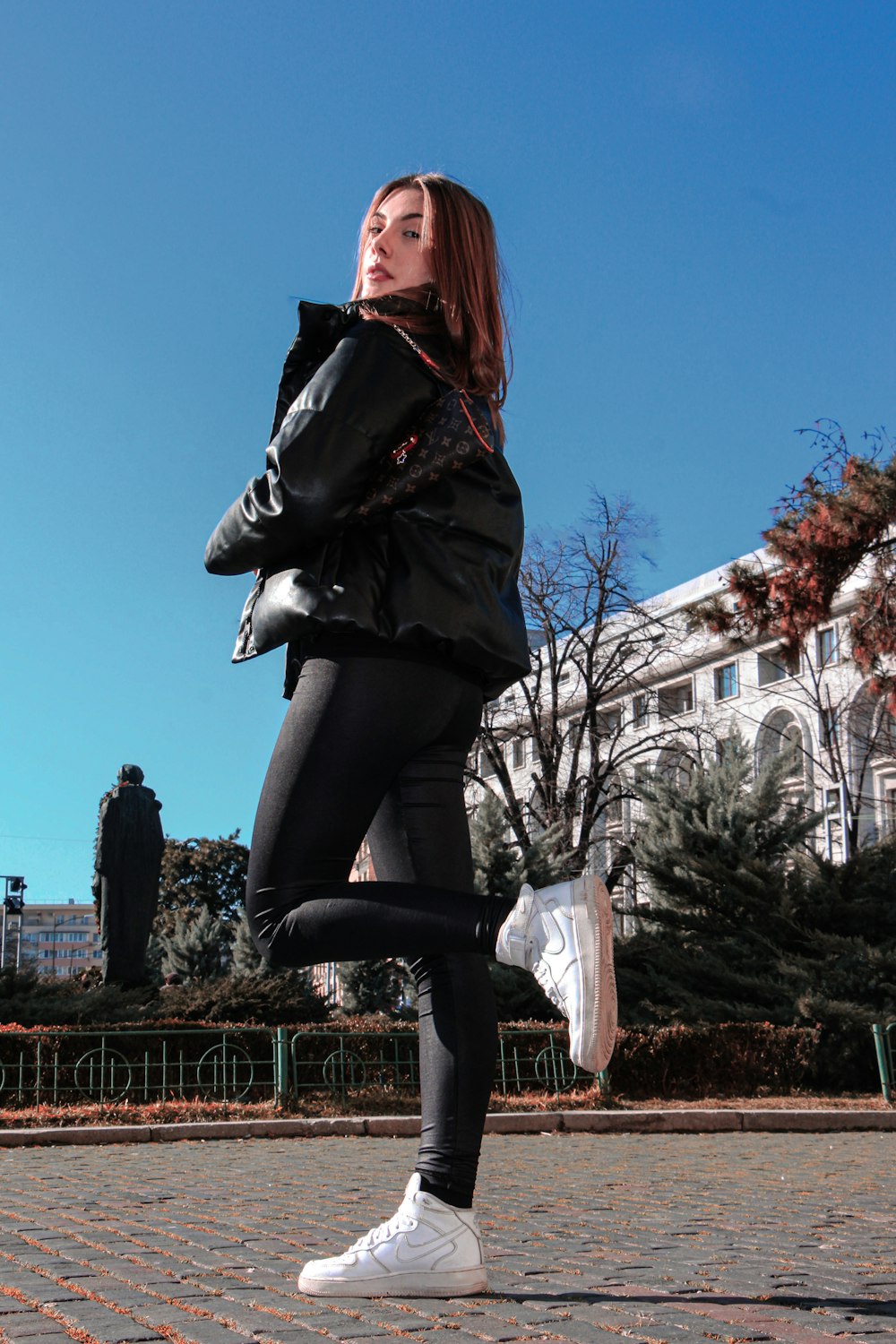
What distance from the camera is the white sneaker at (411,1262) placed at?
2.58 m

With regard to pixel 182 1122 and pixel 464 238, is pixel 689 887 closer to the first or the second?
pixel 182 1122

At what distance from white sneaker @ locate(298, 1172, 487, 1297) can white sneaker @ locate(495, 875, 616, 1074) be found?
1.41ft

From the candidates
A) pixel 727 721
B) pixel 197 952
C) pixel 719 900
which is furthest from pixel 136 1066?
pixel 727 721

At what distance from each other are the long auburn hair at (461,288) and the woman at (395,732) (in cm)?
11

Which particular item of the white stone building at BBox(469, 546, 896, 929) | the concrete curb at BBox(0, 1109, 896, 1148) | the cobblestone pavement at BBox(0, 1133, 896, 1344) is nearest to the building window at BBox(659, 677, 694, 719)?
the white stone building at BBox(469, 546, 896, 929)

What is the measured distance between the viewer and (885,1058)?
44.4ft

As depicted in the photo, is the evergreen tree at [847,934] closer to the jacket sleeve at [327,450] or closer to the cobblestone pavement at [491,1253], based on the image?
the cobblestone pavement at [491,1253]

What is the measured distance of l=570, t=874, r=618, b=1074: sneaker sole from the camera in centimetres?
248

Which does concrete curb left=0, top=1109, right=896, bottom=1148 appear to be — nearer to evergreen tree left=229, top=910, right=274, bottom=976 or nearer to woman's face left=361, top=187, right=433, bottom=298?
woman's face left=361, top=187, right=433, bottom=298

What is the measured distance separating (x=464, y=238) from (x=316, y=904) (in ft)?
4.88

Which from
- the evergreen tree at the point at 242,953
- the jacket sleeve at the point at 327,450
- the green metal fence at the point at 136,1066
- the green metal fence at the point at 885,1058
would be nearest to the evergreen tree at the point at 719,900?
the green metal fence at the point at 885,1058

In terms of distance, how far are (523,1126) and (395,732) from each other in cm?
875

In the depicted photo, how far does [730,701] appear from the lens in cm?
5262

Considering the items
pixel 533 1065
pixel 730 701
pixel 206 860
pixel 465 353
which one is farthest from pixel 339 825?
pixel 206 860
